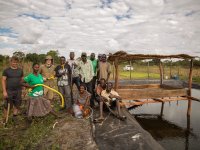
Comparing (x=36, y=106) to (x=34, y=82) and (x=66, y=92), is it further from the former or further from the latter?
(x=66, y=92)

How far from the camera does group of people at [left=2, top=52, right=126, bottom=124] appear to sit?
6.37m

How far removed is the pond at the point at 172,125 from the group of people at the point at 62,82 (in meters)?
3.18

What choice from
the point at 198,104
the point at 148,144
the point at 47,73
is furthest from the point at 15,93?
the point at 198,104

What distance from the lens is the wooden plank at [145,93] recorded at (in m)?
9.09

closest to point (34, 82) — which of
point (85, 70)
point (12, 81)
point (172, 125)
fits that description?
point (12, 81)

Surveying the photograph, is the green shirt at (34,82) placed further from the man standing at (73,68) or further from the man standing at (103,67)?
the man standing at (103,67)

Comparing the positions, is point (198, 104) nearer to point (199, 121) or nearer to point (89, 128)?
point (199, 121)

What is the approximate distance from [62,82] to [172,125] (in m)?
6.03

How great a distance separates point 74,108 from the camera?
7246 mm

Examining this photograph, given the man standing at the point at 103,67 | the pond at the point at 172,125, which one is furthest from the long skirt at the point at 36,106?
the pond at the point at 172,125

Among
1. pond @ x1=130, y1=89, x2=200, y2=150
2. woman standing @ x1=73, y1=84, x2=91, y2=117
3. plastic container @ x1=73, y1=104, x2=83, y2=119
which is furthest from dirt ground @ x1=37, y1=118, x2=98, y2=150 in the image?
pond @ x1=130, y1=89, x2=200, y2=150

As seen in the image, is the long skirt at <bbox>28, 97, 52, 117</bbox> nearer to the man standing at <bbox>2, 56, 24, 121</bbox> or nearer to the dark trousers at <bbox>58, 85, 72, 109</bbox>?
the man standing at <bbox>2, 56, 24, 121</bbox>

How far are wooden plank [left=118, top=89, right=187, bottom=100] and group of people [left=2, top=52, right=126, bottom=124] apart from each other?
128cm

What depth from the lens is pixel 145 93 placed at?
9.55 metres
